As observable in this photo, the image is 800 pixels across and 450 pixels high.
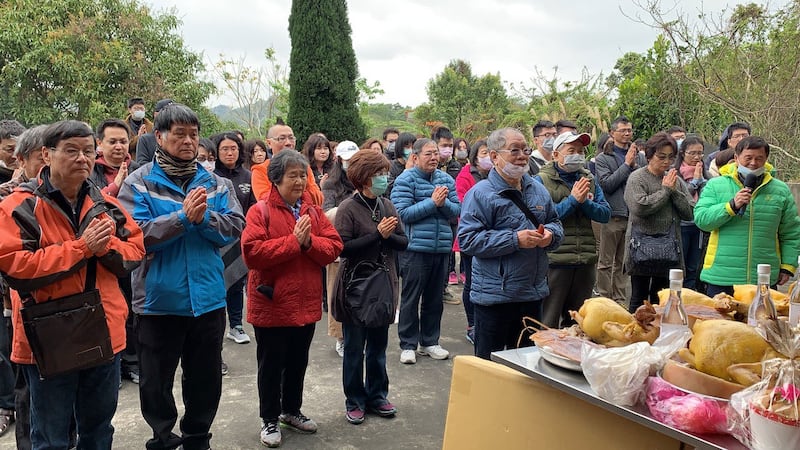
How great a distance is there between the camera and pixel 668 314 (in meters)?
1.90

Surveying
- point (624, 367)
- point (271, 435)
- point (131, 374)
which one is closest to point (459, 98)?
point (131, 374)

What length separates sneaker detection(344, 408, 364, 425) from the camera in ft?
13.5

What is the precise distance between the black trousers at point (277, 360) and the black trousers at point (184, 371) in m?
0.36

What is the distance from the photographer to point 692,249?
6.68m

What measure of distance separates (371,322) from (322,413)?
34.6 inches

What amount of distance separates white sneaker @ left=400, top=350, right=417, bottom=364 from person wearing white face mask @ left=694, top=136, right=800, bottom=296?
257 centimetres

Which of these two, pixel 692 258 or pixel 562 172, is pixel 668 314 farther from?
pixel 692 258

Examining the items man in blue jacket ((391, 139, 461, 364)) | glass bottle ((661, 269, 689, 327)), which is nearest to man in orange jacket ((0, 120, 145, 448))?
glass bottle ((661, 269, 689, 327))

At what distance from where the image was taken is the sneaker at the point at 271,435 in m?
3.76

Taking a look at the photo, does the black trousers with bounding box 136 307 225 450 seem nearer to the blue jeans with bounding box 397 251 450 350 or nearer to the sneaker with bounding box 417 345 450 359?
the blue jeans with bounding box 397 251 450 350

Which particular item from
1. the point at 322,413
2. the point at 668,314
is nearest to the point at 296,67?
the point at 322,413

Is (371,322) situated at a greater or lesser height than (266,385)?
greater

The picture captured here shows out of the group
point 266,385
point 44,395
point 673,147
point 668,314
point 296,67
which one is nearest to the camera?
point 668,314

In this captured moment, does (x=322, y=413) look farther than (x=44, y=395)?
Yes
